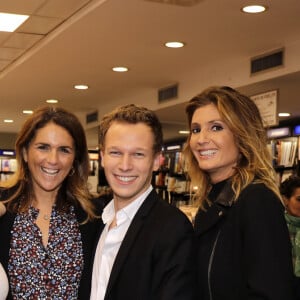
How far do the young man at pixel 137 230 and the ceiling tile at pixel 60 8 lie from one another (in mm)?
3318

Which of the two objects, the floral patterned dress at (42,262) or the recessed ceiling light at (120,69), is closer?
the floral patterned dress at (42,262)

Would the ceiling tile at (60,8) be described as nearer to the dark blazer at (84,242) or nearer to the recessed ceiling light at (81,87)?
the dark blazer at (84,242)

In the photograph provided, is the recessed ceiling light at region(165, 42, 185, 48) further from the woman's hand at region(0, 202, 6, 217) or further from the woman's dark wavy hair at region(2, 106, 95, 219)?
the woman's hand at region(0, 202, 6, 217)

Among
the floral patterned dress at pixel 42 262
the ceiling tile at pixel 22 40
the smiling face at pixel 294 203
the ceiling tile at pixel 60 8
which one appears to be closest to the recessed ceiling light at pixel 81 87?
the ceiling tile at pixel 22 40

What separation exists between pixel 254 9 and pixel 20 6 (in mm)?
Result: 1987

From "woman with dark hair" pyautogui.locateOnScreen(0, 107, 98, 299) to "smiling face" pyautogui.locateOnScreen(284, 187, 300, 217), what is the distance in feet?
10.4

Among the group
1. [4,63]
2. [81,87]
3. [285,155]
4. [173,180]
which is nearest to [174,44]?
[4,63]

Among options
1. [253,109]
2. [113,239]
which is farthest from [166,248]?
[253,109]

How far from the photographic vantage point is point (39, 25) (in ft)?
19.4

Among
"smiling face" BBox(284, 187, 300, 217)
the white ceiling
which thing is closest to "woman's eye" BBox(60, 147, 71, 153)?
the white ceiling

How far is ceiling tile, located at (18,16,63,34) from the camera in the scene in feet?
18.7

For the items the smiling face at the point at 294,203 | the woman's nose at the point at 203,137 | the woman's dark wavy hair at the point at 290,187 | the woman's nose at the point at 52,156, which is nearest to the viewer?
the woman's nose at the point at 203,137

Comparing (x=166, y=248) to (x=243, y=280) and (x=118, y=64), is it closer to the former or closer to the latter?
(x=243, y=280)

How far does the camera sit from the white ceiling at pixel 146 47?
513cm
